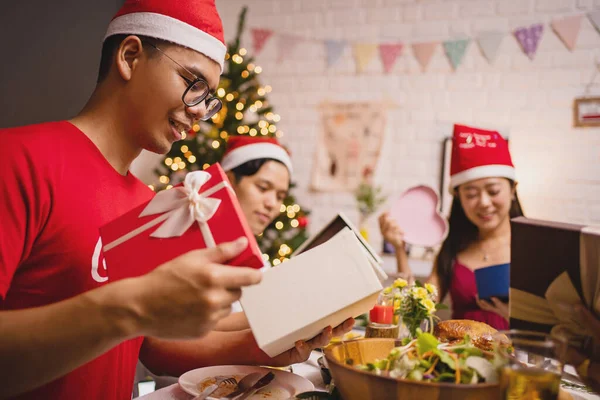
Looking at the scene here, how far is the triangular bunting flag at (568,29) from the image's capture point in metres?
3.44

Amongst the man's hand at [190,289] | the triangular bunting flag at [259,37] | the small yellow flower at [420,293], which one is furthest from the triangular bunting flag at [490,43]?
the man's hand at [190,289]

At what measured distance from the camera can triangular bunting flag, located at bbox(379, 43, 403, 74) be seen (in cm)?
396

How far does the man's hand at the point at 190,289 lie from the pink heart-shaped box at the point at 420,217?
228 cm

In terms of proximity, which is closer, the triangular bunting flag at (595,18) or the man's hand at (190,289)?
the man's hand at (190,289)

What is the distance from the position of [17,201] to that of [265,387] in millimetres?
664

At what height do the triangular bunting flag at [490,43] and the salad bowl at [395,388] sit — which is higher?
the triangular bunting flag at [490,43]

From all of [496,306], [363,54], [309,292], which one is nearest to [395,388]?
[309,292]

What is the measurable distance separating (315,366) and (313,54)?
345cm

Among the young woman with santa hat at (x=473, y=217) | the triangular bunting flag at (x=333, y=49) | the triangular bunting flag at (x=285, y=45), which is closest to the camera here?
the young woman with santa hat at (x=473, y=217)

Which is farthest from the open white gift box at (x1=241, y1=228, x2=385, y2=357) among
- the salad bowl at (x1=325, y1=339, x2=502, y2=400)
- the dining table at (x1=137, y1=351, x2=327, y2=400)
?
the dining table at (x1=137, y1=351, x2=327, y2=400)

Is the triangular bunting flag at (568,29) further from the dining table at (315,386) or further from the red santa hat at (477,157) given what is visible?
the dining table at (315,386)

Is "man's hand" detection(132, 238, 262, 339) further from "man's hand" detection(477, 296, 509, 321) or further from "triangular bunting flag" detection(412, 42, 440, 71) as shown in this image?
"triangular bunting flag" detection(412, 42, 440, 71)

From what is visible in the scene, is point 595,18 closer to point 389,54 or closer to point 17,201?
point 389,54

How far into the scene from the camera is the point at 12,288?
0.99 meters
